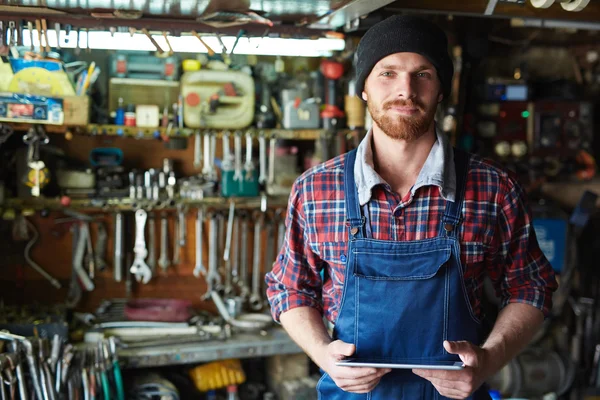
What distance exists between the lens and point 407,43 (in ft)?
5.84

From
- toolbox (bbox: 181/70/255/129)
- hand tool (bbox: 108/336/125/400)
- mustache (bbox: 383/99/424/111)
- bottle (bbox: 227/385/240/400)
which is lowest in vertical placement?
bottle (bbox: 227/385/240/400)

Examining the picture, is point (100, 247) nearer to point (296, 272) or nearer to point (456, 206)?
point (296, 272)

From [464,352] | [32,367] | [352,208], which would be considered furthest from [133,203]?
[464,352]

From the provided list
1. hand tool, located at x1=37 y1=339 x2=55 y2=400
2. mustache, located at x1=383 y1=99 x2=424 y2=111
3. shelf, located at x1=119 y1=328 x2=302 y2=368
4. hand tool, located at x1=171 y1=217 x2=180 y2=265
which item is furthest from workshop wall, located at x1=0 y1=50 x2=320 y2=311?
mustache, located at x1=383 y1=99 x2=424 y2=111

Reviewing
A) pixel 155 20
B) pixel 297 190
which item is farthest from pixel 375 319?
pixel 155 20

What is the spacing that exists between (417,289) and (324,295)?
34 centimetres

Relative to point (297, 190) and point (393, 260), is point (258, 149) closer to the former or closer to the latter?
point (297, 190)

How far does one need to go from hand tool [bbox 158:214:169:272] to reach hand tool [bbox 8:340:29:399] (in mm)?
1029

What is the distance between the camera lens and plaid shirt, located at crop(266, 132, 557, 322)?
6.01ft

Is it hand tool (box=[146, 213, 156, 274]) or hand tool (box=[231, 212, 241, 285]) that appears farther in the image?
hand tool (box=[231, 212, 241, 285])

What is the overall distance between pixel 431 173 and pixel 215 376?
230 centimetres

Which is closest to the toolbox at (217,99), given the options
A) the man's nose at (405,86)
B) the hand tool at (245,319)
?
the hand tool at (245,319)

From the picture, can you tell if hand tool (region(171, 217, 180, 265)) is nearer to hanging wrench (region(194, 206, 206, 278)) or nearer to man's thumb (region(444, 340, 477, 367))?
hanging wrench (region(194, 206, 206, 278))

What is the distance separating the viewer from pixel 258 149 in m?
4.06
